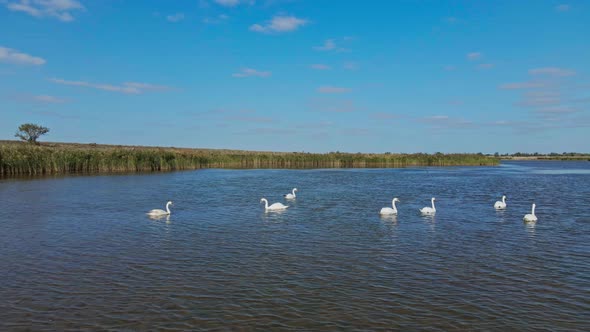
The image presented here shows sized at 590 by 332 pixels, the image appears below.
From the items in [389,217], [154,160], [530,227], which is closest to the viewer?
[530,227]

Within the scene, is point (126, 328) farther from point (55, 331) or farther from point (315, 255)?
point (315, 255)

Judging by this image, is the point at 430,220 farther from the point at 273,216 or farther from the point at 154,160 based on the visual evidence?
the point at 154,160

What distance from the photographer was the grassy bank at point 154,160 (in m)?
43.4

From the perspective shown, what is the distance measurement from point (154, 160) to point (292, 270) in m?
47.8

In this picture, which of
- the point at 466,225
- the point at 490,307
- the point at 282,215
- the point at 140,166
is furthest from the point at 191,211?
the point at 140,166

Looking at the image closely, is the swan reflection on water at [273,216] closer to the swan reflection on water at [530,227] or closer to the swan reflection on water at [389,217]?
the swan reflection on water at [389,217]

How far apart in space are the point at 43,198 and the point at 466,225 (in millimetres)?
23132

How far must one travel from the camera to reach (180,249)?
43.3 ft

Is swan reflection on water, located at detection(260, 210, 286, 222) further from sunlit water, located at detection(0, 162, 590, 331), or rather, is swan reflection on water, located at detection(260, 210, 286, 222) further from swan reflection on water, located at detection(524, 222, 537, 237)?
swan reflection on water, located at detection(524, 222, 537, 237)

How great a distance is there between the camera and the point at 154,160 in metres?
55.1

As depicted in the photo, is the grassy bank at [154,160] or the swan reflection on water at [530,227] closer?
the swan reflection on water at [530,227]

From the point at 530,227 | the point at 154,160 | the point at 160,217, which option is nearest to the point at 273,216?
the point at 160,217

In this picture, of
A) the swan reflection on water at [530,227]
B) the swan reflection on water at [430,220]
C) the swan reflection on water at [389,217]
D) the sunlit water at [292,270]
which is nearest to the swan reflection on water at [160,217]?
the sunlit water at [292,270]

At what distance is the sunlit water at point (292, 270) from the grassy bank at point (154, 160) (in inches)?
1015
